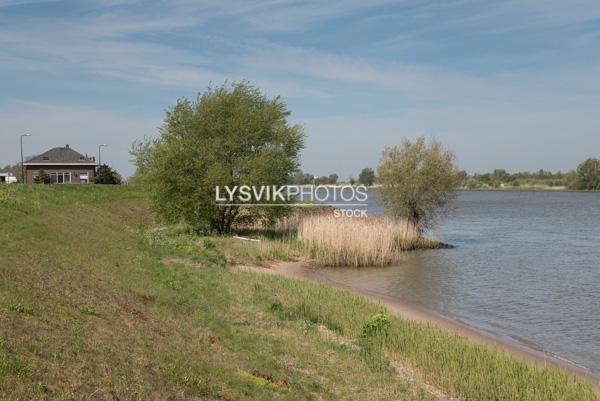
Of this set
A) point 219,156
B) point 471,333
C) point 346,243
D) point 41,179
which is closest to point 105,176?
point 41,179

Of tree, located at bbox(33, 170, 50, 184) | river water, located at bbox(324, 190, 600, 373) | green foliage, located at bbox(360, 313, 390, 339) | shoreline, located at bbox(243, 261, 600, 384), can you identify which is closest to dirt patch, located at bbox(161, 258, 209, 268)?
shoreline, located at bbox(243, 261, 600, 384)

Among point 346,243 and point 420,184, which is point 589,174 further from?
point 346,243

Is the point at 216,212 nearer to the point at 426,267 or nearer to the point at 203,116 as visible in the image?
the point at 203,116

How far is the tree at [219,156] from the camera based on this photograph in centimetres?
2898

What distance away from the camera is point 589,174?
14412cm

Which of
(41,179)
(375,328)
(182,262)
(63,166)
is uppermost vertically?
(63,166)

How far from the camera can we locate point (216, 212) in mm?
29875

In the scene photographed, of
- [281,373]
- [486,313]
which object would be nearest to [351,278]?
[486,313]

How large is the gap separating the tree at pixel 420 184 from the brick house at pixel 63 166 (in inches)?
1788

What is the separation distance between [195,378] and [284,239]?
2084cm

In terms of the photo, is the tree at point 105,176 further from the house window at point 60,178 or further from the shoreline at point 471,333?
the shoreline at point 471,333

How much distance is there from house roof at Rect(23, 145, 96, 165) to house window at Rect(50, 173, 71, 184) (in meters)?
1.63

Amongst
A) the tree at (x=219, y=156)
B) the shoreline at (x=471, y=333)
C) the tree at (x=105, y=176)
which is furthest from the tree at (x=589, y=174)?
the shoreline at (x=471, y=333)

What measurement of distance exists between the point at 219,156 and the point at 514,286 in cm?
1546
